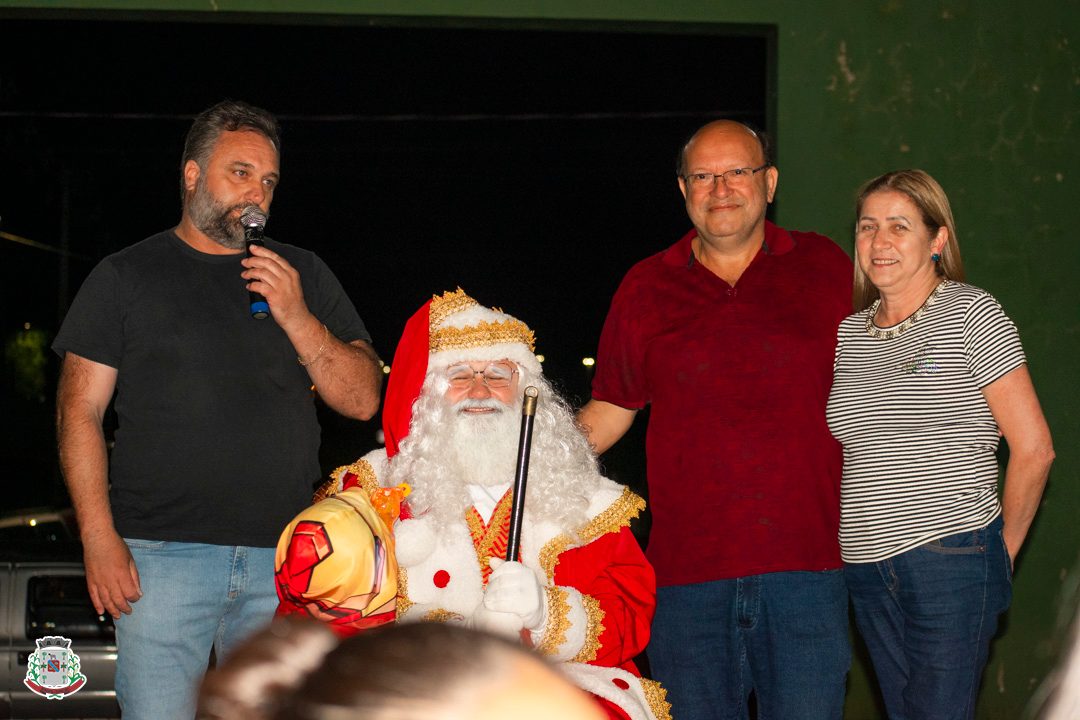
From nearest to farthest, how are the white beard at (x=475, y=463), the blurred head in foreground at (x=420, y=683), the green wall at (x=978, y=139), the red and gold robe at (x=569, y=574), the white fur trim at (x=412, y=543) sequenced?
the blurred head in foreground at (x=420, y=683)
the red and gold robe at (x=569, y=574)
the white fur trim at (x=412, y=543)
the white beard at (x=475, y=463)
the green wall at (x=978, y=139)

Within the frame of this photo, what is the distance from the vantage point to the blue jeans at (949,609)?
2.56 meters

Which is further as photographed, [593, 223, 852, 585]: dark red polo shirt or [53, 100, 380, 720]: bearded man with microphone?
[593, 223, 852, 585]: dark red polo shirt

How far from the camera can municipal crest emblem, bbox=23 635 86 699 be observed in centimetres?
430

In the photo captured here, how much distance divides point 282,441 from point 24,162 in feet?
15.1

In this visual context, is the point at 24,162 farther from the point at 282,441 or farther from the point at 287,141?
the point at 282,441

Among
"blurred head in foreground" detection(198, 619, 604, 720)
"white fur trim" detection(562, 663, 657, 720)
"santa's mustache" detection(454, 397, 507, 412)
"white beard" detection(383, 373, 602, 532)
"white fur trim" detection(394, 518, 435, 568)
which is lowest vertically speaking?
"white fur trim" detection(562, 663, 657, 720)

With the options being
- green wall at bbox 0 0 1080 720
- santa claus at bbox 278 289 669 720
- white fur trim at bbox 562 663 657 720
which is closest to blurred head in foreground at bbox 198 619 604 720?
santa claus at bbox 278 289 669 720

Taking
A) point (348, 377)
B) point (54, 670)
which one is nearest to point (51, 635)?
point (54, 670)

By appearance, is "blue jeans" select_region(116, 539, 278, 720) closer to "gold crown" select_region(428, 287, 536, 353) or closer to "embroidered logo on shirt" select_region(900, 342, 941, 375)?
"gold crown" select_region(428, 287, 536, 353)

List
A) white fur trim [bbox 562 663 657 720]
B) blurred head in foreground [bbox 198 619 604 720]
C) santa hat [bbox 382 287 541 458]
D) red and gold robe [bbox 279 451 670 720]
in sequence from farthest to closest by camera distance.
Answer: santa hat [bbox 382 287 541 458] → red and gold robe [bbox 279 451 670 720] → white fur trim [bbox 562 663 657 720] → blurred head in foreground [bbox 198 619 604 720]

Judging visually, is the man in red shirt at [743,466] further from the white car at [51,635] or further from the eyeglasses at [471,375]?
the white car at [51,635]

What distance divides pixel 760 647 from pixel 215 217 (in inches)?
70.9

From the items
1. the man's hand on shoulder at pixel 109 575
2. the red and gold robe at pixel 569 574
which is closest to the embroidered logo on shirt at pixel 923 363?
the red and gold robe at pixel 569 574

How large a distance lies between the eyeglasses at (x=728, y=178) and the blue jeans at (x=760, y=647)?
1.04 m
